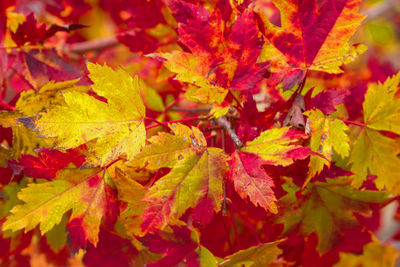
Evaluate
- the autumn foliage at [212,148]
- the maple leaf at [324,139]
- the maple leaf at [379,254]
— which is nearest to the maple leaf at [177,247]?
the autumn foliage at [212,148]

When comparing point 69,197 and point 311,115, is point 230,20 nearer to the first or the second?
point 311,115

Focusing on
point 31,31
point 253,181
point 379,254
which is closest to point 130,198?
point 253,181

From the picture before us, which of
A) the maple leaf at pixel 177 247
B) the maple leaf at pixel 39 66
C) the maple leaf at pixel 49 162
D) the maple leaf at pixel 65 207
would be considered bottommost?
the maple leaf at pixel 177 247

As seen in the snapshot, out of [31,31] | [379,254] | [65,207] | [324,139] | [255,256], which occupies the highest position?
[31,31]

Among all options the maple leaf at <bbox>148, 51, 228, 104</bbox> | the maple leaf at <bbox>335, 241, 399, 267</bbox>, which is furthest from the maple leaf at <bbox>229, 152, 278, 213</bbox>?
the maple leaf at <bbox>335, 241, 399, 267</bbox>

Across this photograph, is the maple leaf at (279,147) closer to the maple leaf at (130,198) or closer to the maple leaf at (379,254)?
the maple leaf at (130,198)

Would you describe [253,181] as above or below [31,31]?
below

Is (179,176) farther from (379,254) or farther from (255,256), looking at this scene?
(379,254)
